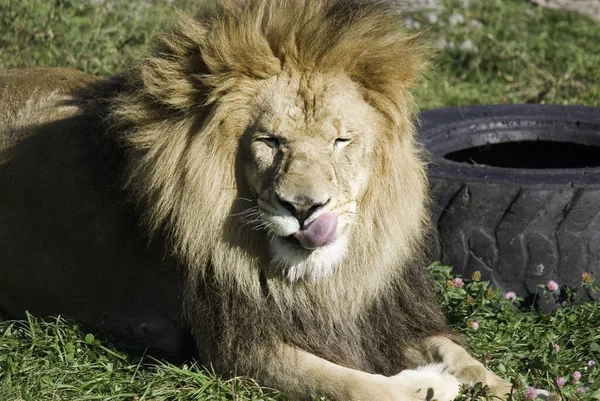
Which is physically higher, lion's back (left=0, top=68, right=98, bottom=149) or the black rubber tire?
lion's back (left=0, top=68, right=98, bottom=149)

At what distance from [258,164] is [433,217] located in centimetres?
145

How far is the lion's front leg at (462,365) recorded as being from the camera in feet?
12.8

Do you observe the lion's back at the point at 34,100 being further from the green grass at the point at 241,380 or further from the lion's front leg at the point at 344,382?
the lion's front leg at the point at 344,382

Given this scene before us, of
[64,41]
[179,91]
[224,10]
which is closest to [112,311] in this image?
[179,91]

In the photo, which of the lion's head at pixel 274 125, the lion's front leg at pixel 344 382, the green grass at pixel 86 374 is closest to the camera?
the lion's head at pixel 274 125

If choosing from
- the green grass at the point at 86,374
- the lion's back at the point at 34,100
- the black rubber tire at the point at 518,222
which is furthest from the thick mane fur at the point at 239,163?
the black rubber tire at the point at 518,222

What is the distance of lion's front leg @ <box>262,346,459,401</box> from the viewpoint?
145 inches

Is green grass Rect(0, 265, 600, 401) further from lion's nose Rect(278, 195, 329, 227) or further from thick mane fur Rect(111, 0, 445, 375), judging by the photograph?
lion's nose Rect(278, 195, 329, 227)

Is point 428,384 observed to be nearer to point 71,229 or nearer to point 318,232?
point 318,232

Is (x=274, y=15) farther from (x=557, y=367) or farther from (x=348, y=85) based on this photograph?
(x=557, y=367)

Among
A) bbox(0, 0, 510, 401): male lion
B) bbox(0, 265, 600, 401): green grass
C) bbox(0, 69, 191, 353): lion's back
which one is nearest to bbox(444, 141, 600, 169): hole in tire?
bbox(0, 265, 600, 401): green grass

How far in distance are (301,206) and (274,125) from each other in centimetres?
32

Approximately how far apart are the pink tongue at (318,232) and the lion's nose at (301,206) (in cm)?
4

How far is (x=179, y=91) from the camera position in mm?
3705
